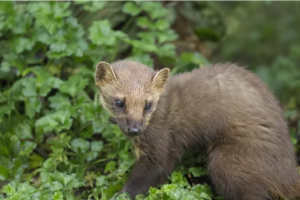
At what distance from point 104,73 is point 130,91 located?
1.33ft

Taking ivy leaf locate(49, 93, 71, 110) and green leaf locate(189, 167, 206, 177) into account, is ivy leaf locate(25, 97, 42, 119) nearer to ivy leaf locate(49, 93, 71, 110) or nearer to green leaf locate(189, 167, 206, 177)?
ivy leaf locate(49, 93, 71, 110)

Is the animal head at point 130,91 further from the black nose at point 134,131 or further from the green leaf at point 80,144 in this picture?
the green leaf at point 80,144

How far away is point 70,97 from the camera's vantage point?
6.80m

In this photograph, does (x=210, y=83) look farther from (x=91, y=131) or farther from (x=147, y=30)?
(x=147, y=30)

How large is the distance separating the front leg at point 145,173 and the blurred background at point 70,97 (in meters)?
0.18

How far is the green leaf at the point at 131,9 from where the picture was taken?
710 centimetres

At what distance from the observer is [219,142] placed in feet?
18.4

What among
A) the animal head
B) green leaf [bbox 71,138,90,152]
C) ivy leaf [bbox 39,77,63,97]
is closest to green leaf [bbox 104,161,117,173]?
green leaf [bbox 71,138,90,152]

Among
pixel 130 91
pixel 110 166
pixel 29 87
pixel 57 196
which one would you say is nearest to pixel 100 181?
pixel 110 166

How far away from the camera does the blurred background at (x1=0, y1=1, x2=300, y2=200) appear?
19.3 ft

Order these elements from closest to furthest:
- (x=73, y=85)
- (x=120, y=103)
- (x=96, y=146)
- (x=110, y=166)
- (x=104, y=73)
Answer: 1. (x=120, y=103)
2. (x=104, y=73)
3. (x=110, y=166)
4. (x=96, y=146)
5. (x=73, y=85)

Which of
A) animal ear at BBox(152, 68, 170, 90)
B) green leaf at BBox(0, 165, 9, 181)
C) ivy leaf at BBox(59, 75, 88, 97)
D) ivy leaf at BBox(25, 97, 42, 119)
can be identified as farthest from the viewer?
ivy leaf at BBox(59, 75, 88, 97)

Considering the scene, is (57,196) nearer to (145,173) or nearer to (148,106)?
(145,173)

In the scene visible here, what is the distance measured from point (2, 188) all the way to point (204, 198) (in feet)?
7.59
